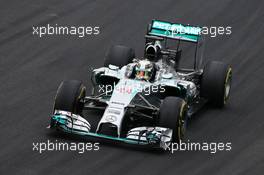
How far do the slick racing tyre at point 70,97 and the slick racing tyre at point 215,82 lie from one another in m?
3.76

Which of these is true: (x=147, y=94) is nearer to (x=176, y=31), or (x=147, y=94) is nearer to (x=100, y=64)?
(x=176, y=31)

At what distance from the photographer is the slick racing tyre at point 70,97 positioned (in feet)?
79.6

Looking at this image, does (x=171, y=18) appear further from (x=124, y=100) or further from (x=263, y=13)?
(x=124, y=100)

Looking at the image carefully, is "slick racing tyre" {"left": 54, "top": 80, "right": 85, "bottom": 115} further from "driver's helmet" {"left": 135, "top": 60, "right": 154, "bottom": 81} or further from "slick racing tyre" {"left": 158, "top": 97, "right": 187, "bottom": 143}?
"slick racing tyre" {"left": 158, "top": 97, "right": 187, "bottom": 143}

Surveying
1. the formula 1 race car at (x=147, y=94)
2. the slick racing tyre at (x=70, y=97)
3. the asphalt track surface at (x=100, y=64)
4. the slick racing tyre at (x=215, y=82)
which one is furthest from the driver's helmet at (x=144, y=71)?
the slick racing tyre at (x=215, y=82)

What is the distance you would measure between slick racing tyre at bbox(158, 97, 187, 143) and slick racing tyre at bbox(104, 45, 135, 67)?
377 centimetres

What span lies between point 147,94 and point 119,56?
8.51ft

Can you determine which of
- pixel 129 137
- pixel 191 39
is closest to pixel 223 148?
pixel 129 137

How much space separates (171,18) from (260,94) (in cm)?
736

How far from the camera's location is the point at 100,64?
30.6 m

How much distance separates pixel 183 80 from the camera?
2620 centimetres

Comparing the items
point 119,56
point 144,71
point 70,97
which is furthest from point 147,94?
point 119,56

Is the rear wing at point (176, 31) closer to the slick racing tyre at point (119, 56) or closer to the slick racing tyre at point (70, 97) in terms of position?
the slick racing tyre at point (119, 56)

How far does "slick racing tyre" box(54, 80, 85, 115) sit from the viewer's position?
79.6ft
